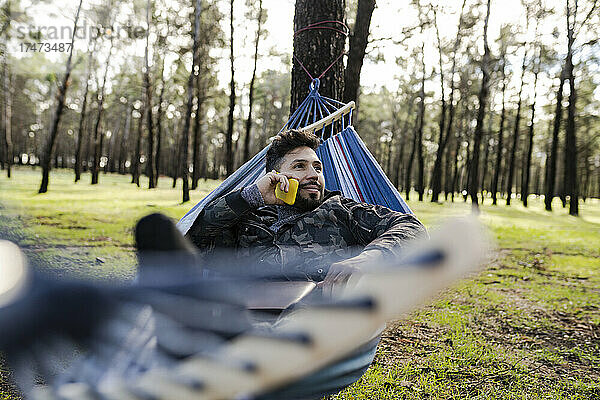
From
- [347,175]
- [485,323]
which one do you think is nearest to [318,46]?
[347,175]

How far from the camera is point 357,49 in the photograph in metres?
4.48

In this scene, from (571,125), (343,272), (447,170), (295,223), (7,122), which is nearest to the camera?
(343,272)

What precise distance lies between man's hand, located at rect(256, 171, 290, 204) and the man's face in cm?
16

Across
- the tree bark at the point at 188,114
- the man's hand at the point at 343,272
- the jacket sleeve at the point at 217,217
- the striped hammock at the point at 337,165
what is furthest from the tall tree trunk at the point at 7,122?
the man's hand at the point at 343,272

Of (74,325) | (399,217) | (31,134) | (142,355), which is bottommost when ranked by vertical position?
(142,355)

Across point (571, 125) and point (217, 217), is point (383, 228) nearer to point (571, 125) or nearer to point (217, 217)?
point (217, 217)

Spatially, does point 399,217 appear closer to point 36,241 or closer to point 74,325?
point 74,325

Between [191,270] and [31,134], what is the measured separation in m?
44.0

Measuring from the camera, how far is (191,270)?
3.37 feet

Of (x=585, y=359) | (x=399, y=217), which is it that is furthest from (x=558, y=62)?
(x=399, y=217)

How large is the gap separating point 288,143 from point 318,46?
4.75ft

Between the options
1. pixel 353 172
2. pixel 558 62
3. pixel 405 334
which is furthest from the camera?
pixel 558 62

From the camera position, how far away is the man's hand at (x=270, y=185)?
1.66 meters

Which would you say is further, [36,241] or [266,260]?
[36,241]
